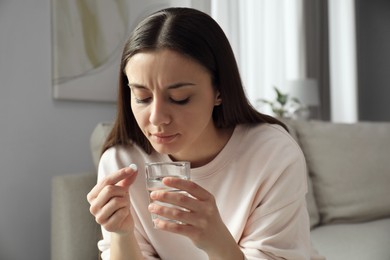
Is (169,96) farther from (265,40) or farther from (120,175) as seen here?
(265,40)

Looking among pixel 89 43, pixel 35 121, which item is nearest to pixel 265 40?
pixel 89 43

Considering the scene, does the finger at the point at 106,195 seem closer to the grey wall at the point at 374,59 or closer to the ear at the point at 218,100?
the ear at the point at 218,100

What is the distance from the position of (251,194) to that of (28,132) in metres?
1.67

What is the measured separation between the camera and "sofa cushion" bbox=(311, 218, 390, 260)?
2361mm

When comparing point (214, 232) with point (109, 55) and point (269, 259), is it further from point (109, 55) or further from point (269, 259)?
point (109, 55)

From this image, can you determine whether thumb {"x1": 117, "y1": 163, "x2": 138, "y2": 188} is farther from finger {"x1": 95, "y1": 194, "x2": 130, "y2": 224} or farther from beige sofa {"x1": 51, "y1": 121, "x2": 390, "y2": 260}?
beige sofa {"x1": 51, "y1": 121, "x2": 390, "y2": 260}

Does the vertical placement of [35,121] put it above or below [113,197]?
below

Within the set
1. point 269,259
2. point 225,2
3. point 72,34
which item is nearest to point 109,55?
point 72,34

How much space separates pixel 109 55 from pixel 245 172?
191 cm

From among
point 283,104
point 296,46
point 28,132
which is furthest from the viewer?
point 296,46

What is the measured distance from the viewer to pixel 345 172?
2879mm

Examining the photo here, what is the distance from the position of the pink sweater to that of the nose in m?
0.33

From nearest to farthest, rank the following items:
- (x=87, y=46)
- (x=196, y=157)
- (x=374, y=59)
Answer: (x=196, y=157) → (x=87, y=46) → (x=374, y=59)

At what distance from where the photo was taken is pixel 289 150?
1.50 m
